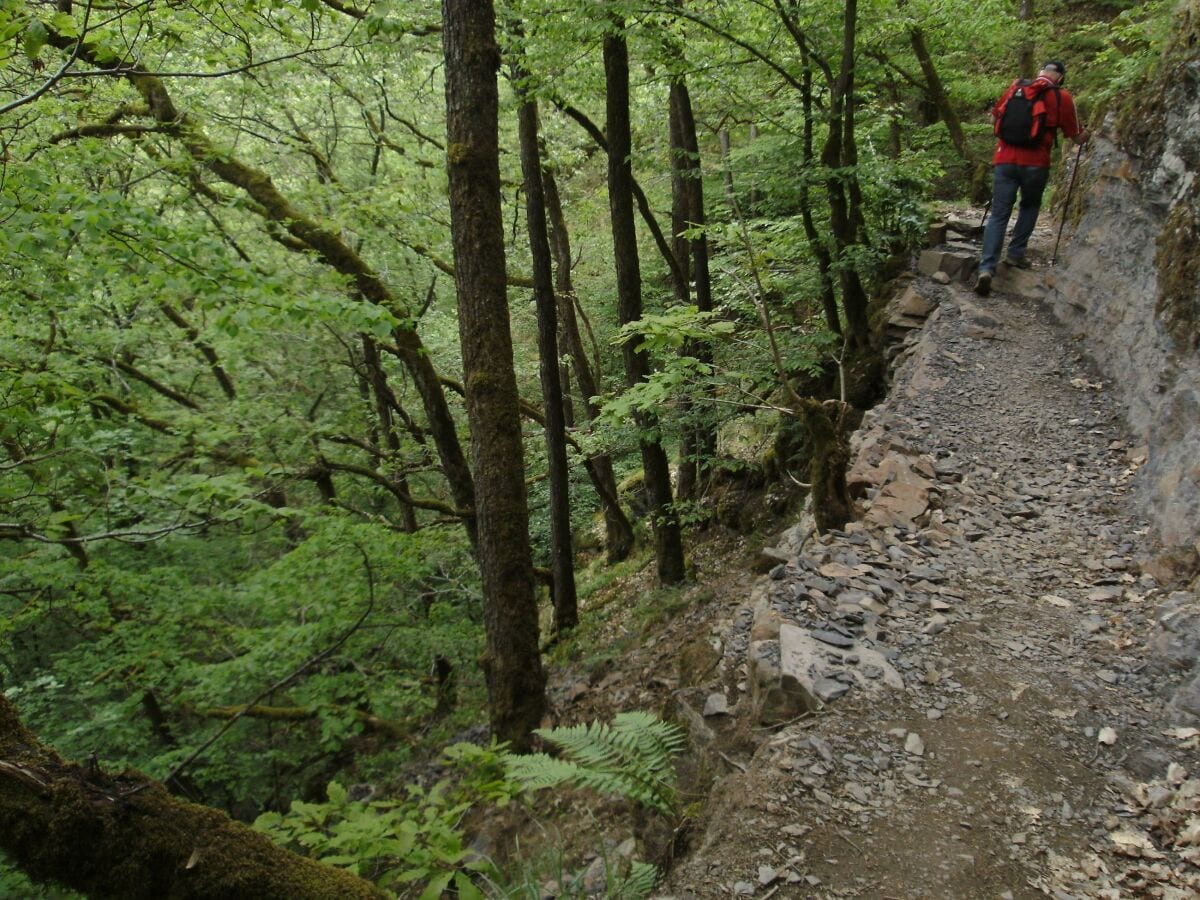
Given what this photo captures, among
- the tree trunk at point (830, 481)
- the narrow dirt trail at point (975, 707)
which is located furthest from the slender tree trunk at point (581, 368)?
the tree trunk at point (830, 481)

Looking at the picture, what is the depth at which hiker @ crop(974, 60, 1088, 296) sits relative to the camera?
7.61 metres

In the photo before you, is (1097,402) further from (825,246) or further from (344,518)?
(344,518)

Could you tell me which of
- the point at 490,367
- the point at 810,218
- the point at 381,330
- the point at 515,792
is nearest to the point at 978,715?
the point at 515,792

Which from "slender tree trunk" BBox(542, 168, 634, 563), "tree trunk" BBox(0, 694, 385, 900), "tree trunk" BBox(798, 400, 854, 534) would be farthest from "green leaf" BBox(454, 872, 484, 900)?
"slender tree trunk" BBox(542, 168, 634, 563)

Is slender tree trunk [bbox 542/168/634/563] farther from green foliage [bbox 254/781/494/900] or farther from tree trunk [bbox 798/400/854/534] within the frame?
green foliage [bbox 254/781/494/900]

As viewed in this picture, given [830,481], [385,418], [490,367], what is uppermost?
[490,367]

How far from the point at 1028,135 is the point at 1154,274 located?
112 inches

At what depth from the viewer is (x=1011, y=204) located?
8.04 m

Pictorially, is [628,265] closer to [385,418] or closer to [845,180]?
[845,180]

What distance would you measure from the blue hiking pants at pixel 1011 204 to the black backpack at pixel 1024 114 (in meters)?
0.29

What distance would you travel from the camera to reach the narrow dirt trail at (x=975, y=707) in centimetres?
273

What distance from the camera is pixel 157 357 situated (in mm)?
12586

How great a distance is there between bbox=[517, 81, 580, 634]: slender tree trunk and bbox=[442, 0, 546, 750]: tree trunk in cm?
268

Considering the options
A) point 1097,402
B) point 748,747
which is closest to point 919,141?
point 1097,402
